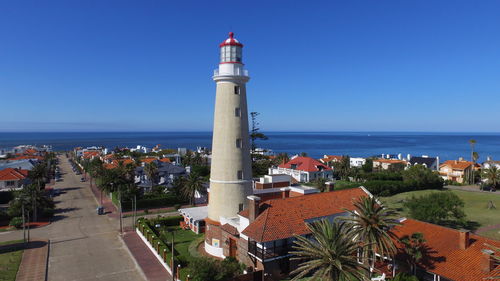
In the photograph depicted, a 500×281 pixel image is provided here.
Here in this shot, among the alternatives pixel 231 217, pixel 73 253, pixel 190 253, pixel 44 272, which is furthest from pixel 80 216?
pixel 231 217

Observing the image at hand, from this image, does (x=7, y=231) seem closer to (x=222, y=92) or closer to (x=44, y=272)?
(x=44, y=272)

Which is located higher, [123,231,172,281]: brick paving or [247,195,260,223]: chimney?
[247,195,260,223]: chimney

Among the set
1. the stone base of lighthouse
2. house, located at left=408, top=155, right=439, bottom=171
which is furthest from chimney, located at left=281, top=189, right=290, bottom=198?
house, located at left=408, top=155, right=439, bottom=171

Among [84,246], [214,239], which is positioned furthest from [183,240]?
[84,246]

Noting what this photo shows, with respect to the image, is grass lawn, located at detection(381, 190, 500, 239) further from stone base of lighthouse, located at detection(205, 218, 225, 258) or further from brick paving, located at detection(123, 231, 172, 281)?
brick paving, located at detection(123, 231, 172, 281)

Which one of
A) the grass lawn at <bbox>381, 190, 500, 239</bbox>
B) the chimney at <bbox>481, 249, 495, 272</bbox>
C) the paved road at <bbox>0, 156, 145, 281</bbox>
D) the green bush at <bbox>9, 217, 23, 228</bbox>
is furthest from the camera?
the grass lawn at <bbox>381, 190, 500, 239</bbox>

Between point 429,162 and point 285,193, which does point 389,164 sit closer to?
point 429,162
